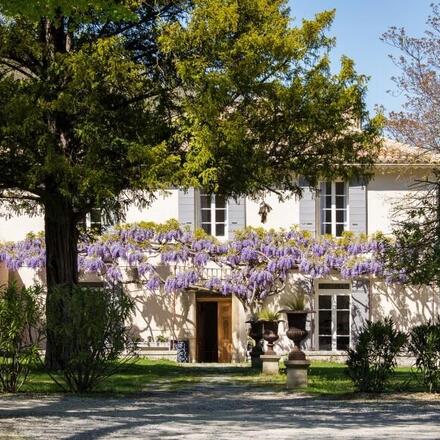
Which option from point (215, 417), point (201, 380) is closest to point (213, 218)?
point (201, 380)

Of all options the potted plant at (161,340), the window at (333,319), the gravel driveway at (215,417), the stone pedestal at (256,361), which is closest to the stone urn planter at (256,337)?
the stone pedestal at (256,361)

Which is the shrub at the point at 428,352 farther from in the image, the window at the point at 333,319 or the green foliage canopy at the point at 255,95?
the window at the point at 333,319

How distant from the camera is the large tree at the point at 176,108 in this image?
14789 millimetres

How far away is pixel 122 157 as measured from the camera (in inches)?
608

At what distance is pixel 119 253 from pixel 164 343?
2.42m

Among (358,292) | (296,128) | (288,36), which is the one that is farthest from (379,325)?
(358,292)

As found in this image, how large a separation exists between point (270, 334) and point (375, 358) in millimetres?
3934

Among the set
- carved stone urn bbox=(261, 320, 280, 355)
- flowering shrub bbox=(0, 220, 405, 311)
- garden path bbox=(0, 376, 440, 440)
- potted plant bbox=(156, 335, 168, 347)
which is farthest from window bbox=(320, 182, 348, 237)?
garden path bbox=(0, 376, 440, 440)

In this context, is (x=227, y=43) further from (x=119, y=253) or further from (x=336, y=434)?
(x=119, y=253)

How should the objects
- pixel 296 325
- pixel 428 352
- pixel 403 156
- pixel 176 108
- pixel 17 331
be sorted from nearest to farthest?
pixel 17 331 → pixel 428 352 → pixel 296 325 → pixel 176 108 → pixel 403 156

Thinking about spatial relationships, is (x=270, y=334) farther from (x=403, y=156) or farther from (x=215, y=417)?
(x=403, y=156)

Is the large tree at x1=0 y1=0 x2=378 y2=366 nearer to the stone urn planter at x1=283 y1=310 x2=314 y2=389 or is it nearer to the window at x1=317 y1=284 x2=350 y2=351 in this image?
the stone urn planter at x1=283 y1=310 x2=314 y2=389

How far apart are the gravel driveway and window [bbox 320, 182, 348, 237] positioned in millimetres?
13455

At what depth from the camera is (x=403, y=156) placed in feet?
84.6
